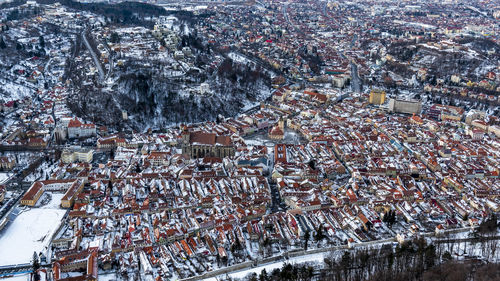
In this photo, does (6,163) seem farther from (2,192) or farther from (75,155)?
(2,192)

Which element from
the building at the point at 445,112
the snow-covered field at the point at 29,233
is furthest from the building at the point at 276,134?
the snow-covered field at the point at 29,233

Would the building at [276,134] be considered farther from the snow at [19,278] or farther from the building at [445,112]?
the snow at [19,278]

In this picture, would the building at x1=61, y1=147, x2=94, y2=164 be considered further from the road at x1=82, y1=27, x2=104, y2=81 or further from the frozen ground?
the frozen ground

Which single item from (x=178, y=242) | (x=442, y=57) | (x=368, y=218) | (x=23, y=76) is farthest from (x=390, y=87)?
(x=23, y=76)

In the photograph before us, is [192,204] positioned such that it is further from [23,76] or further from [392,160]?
[23,76]

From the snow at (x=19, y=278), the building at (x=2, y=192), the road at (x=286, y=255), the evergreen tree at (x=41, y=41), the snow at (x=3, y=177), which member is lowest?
the road at (x=286, y=255)

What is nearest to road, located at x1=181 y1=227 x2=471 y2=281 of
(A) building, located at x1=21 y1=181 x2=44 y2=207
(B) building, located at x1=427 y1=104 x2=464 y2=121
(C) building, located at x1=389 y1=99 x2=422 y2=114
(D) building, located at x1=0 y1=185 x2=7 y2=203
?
(A) building, located at x1=21 y1=181 x2=44 y2=207

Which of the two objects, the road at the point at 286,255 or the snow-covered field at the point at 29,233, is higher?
the snow-covered field at the point at 29,233
